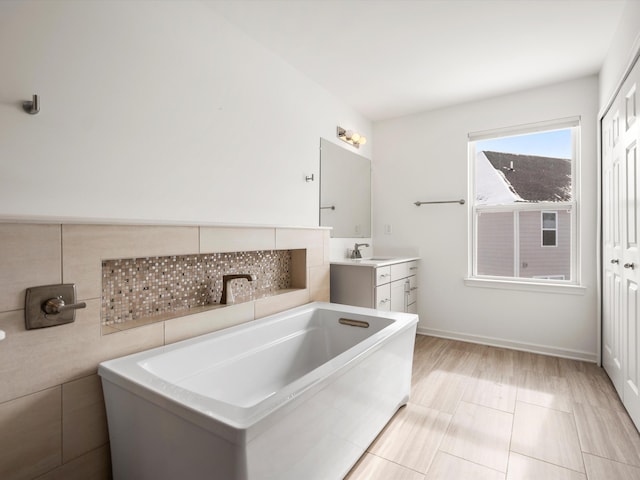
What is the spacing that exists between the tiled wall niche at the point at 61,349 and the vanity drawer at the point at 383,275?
1.70m

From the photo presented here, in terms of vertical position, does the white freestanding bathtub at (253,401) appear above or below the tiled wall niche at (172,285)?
Result: below

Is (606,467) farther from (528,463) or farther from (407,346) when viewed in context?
(407,346)

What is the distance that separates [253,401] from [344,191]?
2251 mm

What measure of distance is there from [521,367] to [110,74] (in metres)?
3.44

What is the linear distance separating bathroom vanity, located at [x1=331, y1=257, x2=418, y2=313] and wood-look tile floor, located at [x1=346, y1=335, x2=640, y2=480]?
0.64m

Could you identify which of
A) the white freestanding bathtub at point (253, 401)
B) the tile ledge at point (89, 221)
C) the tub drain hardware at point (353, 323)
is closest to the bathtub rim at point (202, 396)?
the white freestanding bathtub at point (253, 401)

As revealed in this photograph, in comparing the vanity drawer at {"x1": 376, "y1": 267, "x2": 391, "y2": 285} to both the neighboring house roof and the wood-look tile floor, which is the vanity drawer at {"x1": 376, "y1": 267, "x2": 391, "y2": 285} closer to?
the wood-look tile floor

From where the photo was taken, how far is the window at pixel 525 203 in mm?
3174

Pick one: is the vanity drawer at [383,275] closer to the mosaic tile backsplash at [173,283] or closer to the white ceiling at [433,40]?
the mosaic tile backsplash at [173,283]

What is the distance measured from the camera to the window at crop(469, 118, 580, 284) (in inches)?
125

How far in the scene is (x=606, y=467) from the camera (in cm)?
162

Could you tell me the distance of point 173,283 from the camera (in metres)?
1.92

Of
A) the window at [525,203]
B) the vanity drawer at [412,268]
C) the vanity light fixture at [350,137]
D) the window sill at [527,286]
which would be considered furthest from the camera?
the vanity drawer at [412,268]

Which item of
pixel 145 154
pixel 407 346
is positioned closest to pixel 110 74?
pixel 145 154
